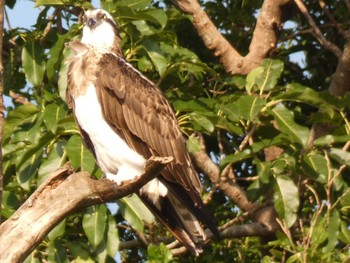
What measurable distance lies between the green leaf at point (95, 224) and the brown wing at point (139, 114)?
17.5 inches

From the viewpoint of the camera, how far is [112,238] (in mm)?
7359

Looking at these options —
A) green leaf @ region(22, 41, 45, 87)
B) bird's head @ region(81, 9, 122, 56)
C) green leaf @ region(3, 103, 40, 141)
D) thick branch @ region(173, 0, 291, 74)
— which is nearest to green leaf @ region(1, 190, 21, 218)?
green leaf @ region(3, 103, 40, 141)

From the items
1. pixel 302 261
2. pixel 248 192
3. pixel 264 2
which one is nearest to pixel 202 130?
pixel 248 192

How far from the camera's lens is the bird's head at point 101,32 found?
7.55 m

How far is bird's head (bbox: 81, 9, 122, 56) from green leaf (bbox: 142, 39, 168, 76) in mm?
206

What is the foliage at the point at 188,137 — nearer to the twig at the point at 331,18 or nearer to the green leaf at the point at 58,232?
the green leaf at the point at 58,232

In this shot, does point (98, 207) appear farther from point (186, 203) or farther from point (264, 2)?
point (264, 2)

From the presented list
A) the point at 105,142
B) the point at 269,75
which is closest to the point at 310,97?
the point at 269,75

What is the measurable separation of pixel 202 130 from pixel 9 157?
1.19m

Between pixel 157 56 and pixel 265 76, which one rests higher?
pixel 157 56

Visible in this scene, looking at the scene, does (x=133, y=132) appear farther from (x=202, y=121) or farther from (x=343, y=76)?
(x=343, y=76)

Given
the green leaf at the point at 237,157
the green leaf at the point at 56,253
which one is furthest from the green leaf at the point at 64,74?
the green leaf at the point at 237,157

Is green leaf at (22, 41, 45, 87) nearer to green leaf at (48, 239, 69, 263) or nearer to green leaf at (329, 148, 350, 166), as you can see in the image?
green leaf at (48, 239, 69, 263)

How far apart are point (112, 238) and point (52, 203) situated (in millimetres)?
1422
